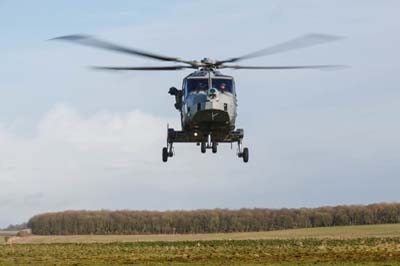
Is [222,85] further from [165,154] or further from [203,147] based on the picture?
[165,154]

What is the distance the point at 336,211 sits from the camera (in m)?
114

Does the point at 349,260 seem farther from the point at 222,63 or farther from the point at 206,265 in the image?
the point at 222,63

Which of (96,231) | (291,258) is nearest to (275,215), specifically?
(96,231)

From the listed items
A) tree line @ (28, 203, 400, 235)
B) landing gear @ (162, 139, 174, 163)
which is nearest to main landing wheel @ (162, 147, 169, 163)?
landing gear @ (162, 139, 174, 163)

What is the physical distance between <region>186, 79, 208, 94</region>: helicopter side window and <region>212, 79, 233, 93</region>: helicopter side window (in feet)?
1.29

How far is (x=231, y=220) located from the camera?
114 m

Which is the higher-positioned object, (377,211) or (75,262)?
(377,211)

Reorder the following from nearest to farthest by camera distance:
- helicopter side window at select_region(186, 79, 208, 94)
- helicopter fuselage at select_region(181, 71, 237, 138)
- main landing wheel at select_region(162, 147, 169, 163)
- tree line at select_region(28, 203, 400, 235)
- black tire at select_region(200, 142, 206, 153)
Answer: helicopter fuselage at select_region(181, 71, 237, 138) < helicopter side window at select_region(186, 79, 208, 94) < black tire at select_region(200, 142, 206, 153) < main landing wheel at select_region(162, 147, 169, 163) < tree line at select_region(28, 203, 400, 235)

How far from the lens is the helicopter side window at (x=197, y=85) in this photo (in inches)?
1231

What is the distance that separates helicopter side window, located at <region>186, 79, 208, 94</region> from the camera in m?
31.3

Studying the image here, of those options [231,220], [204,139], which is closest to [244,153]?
[204,139]

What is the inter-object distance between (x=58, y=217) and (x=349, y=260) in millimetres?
93565

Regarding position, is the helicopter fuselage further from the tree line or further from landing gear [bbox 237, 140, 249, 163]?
the tree line

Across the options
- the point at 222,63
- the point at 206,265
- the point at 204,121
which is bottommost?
the point at 206,265
